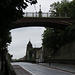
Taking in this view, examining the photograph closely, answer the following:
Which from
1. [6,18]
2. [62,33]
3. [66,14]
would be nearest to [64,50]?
[62,33]

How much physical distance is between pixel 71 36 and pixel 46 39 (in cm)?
1686

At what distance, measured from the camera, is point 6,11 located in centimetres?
646

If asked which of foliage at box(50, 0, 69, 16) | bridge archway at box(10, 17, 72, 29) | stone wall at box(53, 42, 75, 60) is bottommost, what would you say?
stone wall at box(53, 42, 75, 60)

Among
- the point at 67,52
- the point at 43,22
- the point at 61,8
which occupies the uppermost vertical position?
the point at 61,8

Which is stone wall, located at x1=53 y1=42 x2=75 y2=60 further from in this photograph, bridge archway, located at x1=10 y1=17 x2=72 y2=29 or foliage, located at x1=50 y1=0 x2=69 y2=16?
foliage, located at x1=50 y1=0 x2=69 y2=16

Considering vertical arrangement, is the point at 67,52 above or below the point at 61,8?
below

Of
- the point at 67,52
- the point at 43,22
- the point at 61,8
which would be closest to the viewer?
the point at 43,22

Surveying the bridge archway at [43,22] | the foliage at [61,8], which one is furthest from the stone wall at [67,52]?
the foliage at [61,8]

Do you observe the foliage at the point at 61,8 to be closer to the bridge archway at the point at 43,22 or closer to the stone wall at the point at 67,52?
the bridge archway at the point at 43,22

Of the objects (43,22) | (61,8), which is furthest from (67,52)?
(61,8)

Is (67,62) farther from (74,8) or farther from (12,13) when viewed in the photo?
(12,13)

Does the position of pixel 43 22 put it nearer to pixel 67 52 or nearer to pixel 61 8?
pixel 67 52

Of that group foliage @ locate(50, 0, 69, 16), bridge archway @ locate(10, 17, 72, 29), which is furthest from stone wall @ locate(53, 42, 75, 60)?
foliage @ locate(50, 0, 69, 16)

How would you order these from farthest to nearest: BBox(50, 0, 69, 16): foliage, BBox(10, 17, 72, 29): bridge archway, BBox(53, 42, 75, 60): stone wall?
BBox(50, 0, 69, 16): foliage < BBox(10, 17, 72, 29): bridge archway < BBox(53, 42, 75, 60): stone wall
